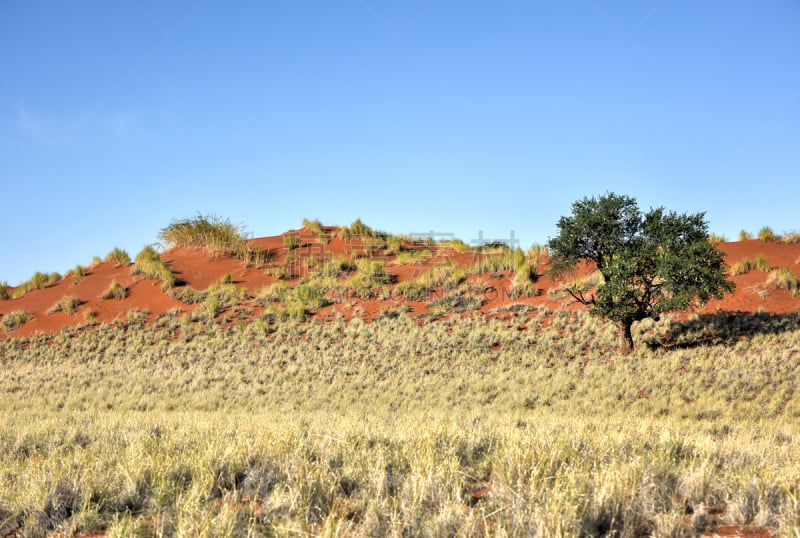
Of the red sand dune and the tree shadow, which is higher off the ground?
the red sand dune

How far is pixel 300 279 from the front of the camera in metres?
40.4

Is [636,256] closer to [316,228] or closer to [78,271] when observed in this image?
[316,228]

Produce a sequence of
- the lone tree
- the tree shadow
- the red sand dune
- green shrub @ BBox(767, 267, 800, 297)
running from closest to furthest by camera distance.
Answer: the lone tree → the tree shadow → green shrub @ BBox(767, 267, 800, 297) → the red sand dune

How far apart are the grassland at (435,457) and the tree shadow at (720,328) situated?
1.19 metres

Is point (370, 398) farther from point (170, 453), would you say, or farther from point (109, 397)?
point (170, 453)

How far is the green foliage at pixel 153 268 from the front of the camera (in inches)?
1569

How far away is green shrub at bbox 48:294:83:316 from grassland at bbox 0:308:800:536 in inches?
667

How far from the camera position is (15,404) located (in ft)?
66.8

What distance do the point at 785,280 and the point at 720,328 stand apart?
22.7 ft

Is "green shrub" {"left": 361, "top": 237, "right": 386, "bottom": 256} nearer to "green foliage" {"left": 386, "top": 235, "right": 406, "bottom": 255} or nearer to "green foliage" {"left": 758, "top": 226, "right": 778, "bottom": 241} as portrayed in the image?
"green foliage" {"left": 386, "top": 235, "right": 406, "bottom": 255}

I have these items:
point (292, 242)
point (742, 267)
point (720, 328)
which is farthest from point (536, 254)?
point (292, 242)

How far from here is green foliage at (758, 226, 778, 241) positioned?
36.7 m

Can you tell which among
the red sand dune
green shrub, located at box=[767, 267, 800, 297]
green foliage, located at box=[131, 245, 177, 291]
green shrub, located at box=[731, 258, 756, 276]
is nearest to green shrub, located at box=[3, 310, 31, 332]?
the red sand dune

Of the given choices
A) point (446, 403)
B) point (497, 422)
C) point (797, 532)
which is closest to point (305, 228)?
point (446, 403)
